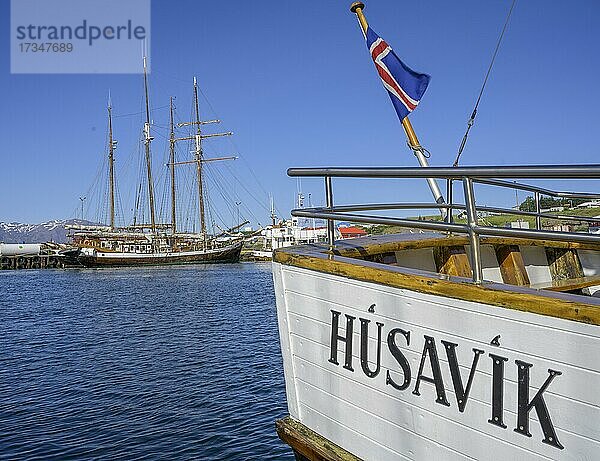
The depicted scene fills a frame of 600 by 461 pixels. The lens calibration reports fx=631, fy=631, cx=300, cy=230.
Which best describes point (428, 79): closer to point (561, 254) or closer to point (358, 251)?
point (561, 254)

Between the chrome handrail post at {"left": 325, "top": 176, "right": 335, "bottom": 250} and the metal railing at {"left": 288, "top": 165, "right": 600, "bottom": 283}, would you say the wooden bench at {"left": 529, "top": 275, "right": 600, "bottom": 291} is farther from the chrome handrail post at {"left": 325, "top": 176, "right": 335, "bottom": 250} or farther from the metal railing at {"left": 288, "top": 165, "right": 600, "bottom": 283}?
the chrome handrail post at {"left": 325, "top": 176, "right": 335, "bottom": 250}

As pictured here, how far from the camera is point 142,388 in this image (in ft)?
37.8

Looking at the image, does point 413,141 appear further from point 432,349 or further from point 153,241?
point 153,241

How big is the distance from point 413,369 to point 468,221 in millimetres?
885

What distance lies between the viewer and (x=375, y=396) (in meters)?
3.72

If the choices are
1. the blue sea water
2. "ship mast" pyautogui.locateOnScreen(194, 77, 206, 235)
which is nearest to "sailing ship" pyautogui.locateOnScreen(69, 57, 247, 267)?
"ship mast" pyautogui.locateOnScreen(194, 77, 206, 235)

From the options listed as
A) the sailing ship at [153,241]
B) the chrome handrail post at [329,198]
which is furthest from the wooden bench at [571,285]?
the sailing ship at [153,241]

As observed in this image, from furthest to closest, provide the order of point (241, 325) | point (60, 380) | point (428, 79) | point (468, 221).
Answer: point (241, 325), point (60, 380), point (428, 79), point (468, 221)

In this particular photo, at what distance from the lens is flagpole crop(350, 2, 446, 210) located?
543cm

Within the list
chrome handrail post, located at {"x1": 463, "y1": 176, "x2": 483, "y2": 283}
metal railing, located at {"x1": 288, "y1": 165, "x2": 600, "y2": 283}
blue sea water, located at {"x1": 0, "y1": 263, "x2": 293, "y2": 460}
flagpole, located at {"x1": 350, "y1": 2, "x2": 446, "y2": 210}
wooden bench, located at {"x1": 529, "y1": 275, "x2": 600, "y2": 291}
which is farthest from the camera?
blue sea water, located at {"x1": 0, "y1": 263, "x2": 293, "y2": 460}

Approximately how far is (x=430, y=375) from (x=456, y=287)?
0.52 m

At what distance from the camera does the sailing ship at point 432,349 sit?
2.75 metres

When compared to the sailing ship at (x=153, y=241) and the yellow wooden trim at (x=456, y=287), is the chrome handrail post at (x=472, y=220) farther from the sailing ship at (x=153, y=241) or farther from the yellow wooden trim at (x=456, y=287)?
the sailing ship at (x=153, y=241)

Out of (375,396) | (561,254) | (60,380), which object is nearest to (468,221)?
(375,396)
